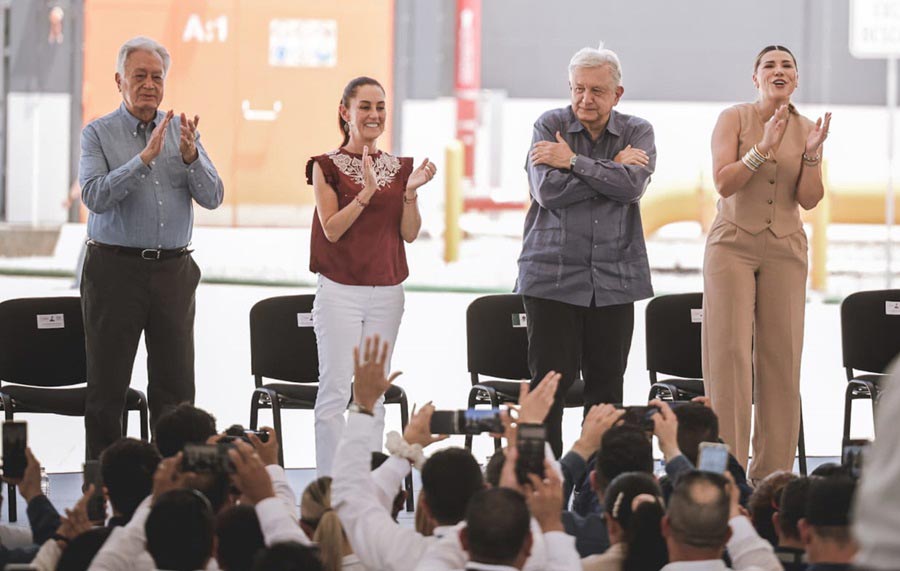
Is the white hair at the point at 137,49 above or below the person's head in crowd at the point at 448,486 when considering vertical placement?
above

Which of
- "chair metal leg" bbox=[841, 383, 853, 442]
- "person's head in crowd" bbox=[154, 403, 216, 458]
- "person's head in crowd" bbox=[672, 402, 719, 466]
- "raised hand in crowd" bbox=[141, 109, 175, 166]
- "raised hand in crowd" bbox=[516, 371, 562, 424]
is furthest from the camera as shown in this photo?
"chair metal leg" bbox=[841, 383, 853, 442]

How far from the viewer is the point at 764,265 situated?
453 cm

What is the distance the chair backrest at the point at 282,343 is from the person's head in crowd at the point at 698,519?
291 centimetres

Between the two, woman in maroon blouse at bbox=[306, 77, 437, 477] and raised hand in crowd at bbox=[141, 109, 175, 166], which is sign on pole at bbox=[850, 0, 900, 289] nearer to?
woman in maroon blouse at bbox=[306, 77, 437, 477]

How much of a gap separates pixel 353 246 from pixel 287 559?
2351mm

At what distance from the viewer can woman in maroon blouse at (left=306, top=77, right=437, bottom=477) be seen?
4375 millimetres

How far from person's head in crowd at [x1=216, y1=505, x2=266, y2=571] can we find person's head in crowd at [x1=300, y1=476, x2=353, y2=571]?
0.41 feet

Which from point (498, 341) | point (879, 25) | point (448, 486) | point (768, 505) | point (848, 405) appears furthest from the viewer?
point (879, 25)

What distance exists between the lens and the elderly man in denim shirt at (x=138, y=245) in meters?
4.45

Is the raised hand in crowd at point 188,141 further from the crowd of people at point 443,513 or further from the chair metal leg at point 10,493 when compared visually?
the crowd of people at point 443,513

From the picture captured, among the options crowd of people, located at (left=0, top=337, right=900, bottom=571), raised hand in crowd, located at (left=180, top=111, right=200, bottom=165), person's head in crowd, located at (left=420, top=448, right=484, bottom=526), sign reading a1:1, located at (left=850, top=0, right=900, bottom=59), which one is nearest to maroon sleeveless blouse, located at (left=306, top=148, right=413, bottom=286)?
raised hand in crowd, located at (left=180, top=111, right=200, bottom=165)

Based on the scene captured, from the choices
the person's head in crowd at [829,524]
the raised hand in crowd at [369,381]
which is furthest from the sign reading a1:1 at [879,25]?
the person's head in crowd at [829,524]

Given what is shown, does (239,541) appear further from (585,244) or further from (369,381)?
(585,244)

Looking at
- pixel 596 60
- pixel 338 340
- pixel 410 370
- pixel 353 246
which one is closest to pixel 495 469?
pixel 338 340
